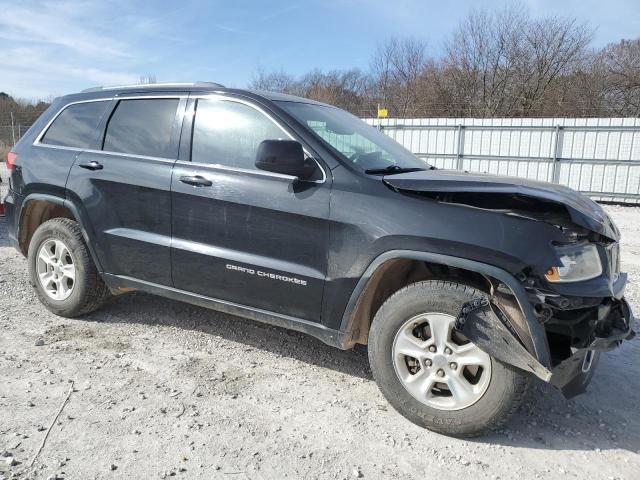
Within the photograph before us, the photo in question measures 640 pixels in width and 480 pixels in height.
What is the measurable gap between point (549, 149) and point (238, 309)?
13.9m

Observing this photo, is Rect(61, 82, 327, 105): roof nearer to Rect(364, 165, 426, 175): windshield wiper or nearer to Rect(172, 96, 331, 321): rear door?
Rect(172, 96, 331, 321): rear door

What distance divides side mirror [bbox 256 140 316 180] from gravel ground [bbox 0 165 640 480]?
1.41 meters

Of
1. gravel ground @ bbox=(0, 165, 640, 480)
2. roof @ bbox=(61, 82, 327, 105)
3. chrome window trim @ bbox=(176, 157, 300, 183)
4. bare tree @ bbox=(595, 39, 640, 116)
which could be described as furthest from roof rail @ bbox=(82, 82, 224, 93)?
bare tree @ bbox=(595, 39, 640, 116)

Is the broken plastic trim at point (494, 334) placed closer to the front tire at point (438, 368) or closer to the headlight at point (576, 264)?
the front tire at point (438, 368)

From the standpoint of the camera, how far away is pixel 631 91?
24.3 m

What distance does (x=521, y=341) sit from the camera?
2.64 m

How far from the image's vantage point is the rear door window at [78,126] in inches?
167

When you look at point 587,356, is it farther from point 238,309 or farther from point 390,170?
point 238,309

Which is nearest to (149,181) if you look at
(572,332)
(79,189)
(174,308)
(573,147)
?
(79,189)

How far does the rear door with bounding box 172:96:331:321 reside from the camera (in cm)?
321

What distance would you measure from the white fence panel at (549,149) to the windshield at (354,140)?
12.2 m

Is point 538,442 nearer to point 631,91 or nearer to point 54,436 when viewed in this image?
point 54,436

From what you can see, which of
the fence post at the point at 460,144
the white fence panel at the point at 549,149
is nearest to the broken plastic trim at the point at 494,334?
the white fence panel at the point at 549,149

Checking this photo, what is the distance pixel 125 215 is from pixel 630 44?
28.9 meters
